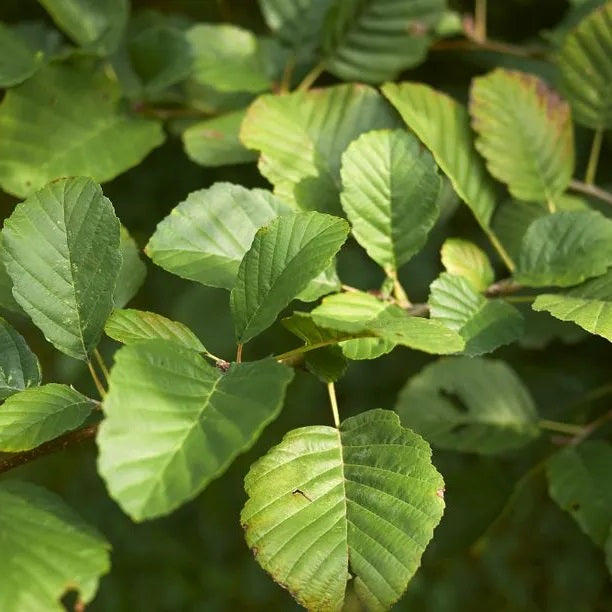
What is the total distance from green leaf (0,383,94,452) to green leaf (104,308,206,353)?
68mm

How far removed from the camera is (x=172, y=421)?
0.58m

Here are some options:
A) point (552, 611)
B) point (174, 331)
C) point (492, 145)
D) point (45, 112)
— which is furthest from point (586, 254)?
point (552, 611)

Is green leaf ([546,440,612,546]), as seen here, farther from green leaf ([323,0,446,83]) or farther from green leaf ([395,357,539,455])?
green leaf ([323,0,446,83])

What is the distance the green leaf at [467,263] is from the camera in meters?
0.89

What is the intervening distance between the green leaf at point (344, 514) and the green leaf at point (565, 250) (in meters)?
0.26

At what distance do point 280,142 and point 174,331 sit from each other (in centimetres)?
32

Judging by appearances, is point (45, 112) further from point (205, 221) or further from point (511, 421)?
point (511, 421)

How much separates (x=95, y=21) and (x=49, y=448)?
2.29 ft

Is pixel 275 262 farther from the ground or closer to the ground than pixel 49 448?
farther from the ground

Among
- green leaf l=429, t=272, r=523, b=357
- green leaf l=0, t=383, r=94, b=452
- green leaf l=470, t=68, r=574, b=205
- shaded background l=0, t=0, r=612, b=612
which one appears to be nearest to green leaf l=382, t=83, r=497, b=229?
green leaf l=470, t=68, r=574, b=205

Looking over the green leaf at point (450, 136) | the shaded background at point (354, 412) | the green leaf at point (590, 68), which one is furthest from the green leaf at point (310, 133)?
the shaded background at point (354, 412)

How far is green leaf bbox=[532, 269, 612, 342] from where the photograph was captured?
28.5 inches

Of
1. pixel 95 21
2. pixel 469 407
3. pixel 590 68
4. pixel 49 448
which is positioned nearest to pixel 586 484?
pixel 469 407

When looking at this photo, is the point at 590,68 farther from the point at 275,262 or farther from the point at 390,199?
the point at 275,262
